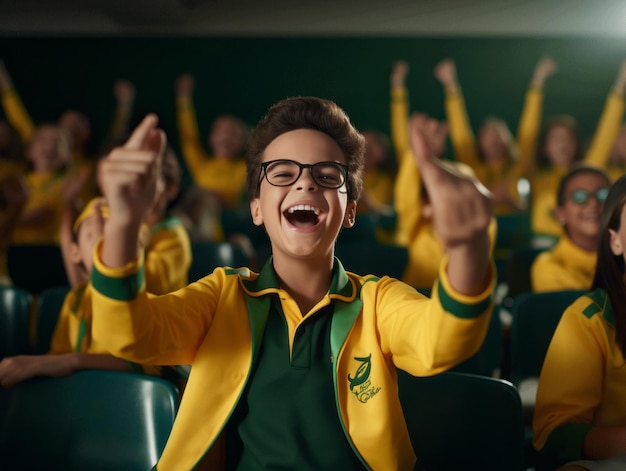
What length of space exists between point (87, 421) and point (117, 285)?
1.77 ft

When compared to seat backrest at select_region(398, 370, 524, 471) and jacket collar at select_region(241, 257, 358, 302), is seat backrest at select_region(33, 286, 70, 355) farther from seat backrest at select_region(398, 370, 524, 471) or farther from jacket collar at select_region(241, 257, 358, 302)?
seat backrest at select_region(398, 370, 524, 471)

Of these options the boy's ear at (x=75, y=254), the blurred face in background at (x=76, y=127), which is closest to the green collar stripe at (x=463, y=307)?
the boy's ear at (x=75, y=254)

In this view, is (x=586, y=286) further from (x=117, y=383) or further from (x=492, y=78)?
(x=492, y=78)

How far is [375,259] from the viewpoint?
2.95 meters

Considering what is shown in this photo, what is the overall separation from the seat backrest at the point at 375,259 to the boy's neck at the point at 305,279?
1679mm

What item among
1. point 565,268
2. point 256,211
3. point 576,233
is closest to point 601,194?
point 576,233

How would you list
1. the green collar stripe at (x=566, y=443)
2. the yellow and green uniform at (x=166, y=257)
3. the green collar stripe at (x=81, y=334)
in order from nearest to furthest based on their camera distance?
1. the green collar stripe at (x=566, y=443)
2. the green collar stripe at (x=81, y=334)
3. the yellow and green uniform at (x=166, y=257)

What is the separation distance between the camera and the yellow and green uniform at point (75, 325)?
1757 millimetres

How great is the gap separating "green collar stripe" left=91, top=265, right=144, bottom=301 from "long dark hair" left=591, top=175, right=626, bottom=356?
981mm

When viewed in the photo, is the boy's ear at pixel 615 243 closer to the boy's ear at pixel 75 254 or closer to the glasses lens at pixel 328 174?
the glasses lens at pixel 328 174

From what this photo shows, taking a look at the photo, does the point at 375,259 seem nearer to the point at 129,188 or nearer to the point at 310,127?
the point at 310,127

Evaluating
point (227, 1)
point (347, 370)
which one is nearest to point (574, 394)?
point (347, 370)

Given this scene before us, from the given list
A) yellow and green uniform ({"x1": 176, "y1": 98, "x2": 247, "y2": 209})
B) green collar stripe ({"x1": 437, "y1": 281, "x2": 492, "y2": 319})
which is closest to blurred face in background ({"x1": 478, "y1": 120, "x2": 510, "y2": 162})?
yellow and green uniform ({"x1": 176, "y1": 98, "x2": 247, "y2": 209})

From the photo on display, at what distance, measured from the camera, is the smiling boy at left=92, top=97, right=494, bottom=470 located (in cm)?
106
